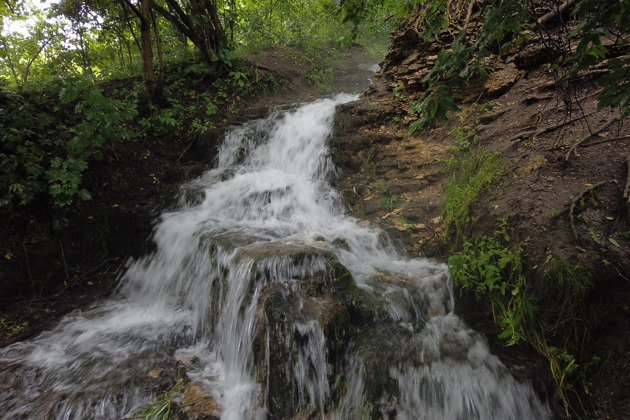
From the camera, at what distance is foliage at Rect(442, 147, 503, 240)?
13.0ft

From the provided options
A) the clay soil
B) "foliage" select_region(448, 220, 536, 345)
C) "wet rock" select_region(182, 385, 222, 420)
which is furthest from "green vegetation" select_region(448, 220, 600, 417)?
the clay soil

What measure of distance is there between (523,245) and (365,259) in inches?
72.0

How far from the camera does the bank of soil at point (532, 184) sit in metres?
2.60

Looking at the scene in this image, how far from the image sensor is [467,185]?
4227mm

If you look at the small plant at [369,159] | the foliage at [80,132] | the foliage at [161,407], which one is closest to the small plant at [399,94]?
the small plant at [369,159]

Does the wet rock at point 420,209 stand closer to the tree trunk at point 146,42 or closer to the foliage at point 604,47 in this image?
the foliage at point 604,47

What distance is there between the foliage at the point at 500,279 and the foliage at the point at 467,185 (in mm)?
501

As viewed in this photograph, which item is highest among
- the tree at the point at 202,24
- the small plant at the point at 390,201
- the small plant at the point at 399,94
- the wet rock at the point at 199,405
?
the tree at the point at 202,24

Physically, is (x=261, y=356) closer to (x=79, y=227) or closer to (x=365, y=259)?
(x=365, y=259)

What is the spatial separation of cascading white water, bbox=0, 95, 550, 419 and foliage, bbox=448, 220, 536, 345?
0.33 m

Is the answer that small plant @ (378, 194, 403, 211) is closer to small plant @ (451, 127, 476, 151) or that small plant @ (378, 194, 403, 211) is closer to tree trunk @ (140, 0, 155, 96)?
small plant @ (451, 127, 476, 151)

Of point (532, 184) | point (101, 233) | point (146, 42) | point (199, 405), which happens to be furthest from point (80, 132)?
point (532, 184)

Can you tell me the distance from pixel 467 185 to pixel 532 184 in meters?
0.79

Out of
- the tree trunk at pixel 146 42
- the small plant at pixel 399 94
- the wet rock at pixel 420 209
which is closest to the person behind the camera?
the wet rock at pixel 420 209
